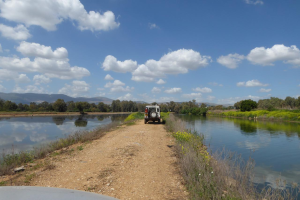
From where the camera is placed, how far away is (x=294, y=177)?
791cm

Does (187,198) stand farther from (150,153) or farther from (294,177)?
(294,177)

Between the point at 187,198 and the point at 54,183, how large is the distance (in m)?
→ 3.47

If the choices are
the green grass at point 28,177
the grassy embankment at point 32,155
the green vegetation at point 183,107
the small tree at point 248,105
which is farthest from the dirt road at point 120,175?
the green vegetation at point 183,107

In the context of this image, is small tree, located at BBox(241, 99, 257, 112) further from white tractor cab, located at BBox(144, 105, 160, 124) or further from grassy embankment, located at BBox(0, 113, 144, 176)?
grassy embankment, located at BBox(0, 113, 144, 176)

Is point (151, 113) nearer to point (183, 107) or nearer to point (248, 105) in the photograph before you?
point (248, 105)

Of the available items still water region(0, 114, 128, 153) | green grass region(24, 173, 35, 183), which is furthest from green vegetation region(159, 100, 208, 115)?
green grass region(24, 173, 35, 183)

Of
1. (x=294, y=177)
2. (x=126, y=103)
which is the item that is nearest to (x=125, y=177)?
(x=294, y=177)

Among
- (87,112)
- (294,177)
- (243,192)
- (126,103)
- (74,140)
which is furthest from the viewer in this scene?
(126,103)

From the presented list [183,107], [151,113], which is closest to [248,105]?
[151,113]

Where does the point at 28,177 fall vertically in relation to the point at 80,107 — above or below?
below

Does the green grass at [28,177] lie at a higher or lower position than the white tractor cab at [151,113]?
lower

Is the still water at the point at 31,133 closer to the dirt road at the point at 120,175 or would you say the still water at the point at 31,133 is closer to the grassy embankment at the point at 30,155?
the grassy embankment at the point at 30,155

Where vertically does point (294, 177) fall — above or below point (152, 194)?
below

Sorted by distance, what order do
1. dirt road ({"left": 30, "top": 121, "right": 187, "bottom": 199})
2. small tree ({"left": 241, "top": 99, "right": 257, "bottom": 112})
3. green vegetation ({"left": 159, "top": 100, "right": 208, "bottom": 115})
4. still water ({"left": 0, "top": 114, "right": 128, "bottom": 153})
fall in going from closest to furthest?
dirt road ({"left": 30, "top": 121, "right": 187, "bottom": 199}) < still water ({"left": 0, "top": 114, "right": 128, "bottom": 153}) < small tree ({"left": 241, "top": 99, "right": 257, "bottom": 112}) < green vegetation ({"left": 159, "top": 100, "right": 208, "bottom": 115})
